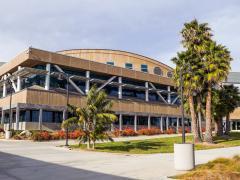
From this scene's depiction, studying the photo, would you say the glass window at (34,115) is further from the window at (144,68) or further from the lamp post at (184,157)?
the lamp post at (184,157)

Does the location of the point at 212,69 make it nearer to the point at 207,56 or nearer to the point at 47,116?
the point at 207,56

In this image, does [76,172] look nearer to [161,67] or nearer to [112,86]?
[112,86]

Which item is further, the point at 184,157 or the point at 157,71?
the point at 157,71

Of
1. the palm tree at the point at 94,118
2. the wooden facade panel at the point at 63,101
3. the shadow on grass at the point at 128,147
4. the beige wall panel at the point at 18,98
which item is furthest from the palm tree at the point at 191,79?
the beige wall panel at the point at 18,98

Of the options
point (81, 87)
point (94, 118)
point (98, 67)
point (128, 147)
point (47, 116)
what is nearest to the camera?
point (94, 118)

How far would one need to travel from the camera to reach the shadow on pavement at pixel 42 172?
41.8ft

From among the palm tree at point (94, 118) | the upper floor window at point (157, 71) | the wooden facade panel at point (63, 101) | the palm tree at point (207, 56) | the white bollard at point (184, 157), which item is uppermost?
the upper floor window at point (157, 71)

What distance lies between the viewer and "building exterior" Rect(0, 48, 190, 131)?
4259 cm

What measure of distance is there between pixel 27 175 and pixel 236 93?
4278cm

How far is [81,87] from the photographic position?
5144 cm

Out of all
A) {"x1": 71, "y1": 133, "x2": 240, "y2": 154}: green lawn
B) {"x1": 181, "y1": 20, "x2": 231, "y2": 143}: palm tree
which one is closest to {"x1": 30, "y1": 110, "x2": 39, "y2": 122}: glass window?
{"x1": 71, "y1": 133, "x2": 240, "y2": 154}: green lawn

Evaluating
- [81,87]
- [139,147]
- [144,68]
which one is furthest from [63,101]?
[144,68]

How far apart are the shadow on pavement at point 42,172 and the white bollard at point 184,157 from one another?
3304mm

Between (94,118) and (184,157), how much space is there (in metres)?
13.5
